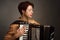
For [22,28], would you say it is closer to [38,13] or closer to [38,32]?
[38,32]

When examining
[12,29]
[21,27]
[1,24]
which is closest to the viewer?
[21,27]

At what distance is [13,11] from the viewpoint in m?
2.23

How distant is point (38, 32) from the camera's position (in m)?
1.62

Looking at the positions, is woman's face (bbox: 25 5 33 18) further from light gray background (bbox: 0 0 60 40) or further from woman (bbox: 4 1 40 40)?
light gray background (bbox: 0 0 60 40)

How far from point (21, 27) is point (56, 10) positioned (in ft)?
2.92

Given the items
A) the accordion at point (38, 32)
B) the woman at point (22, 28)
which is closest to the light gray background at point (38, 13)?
the woman at point (22, 28)

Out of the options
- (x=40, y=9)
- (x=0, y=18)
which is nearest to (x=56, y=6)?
(x=40, y=9)

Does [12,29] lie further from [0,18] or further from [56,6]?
[56,6]

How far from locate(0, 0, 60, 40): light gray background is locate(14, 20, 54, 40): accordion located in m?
0.64

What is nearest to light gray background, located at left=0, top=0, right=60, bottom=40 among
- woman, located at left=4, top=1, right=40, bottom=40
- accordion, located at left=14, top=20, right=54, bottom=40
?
woman, located at left=4, top=1, right=40, bottom=40

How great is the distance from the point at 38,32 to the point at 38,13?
0.70 m

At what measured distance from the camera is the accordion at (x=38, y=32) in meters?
1.57

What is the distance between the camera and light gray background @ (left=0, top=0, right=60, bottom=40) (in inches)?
87.4

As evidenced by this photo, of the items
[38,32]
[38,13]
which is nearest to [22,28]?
[38,32]
